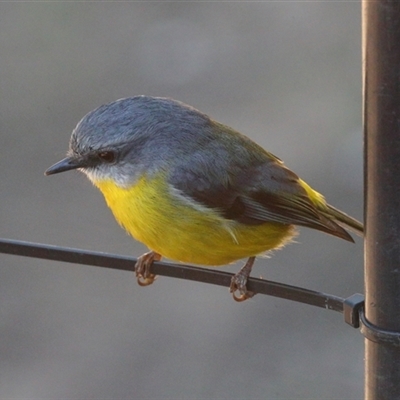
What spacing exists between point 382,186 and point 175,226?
4.66 feet

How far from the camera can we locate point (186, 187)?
167 inches

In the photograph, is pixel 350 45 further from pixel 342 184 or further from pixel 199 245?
pixel 199 245

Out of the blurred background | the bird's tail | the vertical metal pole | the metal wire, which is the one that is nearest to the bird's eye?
the metal wire

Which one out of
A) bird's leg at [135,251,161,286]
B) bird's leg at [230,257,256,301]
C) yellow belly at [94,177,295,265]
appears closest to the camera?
bird's leg at [230,257,256,301]

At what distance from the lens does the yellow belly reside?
4.11m

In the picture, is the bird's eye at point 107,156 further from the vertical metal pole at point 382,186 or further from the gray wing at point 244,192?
the vertical metal pole at point 382,186

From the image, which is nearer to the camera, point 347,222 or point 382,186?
point 382,186

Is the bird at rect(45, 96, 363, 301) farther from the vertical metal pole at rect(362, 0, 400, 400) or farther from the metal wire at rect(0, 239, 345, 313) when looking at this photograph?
the vertical metal pole at rect(362, 0, 400, 400)

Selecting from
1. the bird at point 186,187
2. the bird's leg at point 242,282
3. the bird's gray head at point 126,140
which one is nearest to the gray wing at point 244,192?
the bird at point 186,187

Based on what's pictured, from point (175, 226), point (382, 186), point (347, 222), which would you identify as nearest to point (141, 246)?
point (347, 222)

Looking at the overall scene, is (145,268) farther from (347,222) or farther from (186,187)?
(347,222)

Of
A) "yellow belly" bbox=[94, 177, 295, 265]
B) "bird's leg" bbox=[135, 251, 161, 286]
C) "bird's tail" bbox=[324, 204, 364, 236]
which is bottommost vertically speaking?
"bird's leg" bbox=[135, 251, 161, 286]

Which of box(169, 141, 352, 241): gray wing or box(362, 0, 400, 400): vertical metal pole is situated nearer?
box(362, 0, 400, 400): vertical metal pole

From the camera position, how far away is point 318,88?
34.6ft
